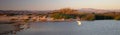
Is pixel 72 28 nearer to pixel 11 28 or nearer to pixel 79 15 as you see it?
pixel 79 15

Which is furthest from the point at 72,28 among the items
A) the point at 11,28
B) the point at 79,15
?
the point at 11,28

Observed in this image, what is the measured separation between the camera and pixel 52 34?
8.12 feet

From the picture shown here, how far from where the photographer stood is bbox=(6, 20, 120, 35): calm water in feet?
8.07

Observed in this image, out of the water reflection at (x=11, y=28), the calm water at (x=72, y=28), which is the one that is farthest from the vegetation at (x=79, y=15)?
the water reflection at (x=11, y=28)

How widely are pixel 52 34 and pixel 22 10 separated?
379 mm

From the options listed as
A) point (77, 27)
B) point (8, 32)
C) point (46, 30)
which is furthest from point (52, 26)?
point (8, 32)

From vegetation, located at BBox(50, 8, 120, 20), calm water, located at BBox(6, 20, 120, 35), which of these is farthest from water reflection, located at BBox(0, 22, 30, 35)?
vegetation, located at BBox(50, 8, 120, 20)

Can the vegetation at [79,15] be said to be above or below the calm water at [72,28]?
above

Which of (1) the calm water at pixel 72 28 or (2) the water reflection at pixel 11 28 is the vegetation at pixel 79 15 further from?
(2) the water reflection at pixel 11 28

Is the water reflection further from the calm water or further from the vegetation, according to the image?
the vegetation

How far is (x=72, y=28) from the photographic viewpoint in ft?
8.18

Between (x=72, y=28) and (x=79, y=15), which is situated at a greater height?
(x=79, y=15)

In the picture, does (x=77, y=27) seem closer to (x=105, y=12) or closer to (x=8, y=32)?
(x=105, y=12)

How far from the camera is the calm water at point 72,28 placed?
246 cm
